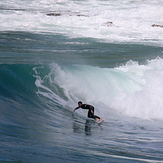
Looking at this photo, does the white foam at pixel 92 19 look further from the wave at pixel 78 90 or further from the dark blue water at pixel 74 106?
the wave at pixel 78 90

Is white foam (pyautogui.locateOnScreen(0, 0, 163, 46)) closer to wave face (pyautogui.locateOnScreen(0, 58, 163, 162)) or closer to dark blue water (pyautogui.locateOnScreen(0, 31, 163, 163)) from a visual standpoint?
dark blue water (pyautogui.locateOnScreen(0, 31, 163, 163))

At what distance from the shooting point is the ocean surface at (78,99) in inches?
233

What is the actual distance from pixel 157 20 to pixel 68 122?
4265 cm

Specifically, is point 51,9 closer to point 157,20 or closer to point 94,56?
point 157,20

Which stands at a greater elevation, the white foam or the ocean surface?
the white foam

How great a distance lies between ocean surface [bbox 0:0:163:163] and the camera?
233 inches

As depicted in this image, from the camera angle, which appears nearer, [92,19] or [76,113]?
[76,113]

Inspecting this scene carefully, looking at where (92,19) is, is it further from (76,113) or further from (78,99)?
(76,113)

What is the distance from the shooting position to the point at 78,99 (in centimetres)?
1266

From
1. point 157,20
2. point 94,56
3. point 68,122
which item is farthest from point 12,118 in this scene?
point 157,20

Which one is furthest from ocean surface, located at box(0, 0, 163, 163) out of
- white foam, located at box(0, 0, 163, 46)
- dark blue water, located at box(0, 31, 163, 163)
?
white foam, located at box(0, 0, 163, 46)

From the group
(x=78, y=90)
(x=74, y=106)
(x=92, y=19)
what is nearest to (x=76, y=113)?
(x=74, y=106)

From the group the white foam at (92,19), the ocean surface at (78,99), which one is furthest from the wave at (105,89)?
the white foam at (92,19)

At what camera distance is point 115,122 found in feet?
33.8
